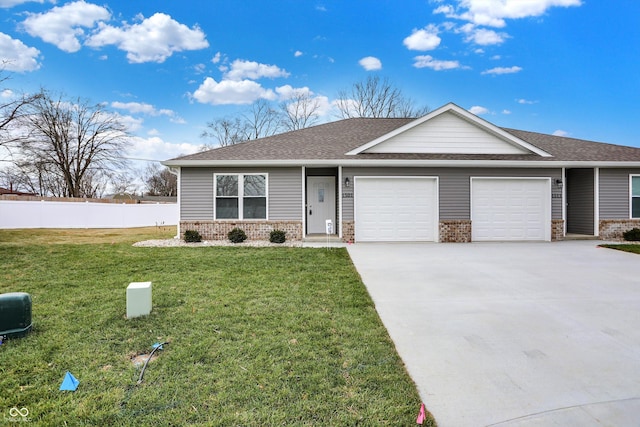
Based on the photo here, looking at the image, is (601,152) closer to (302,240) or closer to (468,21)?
(468,21)

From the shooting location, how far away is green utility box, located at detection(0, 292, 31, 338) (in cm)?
357

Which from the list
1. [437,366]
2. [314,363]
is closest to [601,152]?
[437,366]

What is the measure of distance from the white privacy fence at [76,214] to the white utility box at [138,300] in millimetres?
18240

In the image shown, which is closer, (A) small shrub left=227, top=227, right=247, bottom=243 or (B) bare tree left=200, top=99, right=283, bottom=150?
(A) small shrub left=227, top=227, right=247, bottom=243

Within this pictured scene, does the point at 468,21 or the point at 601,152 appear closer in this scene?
the point at 601,152

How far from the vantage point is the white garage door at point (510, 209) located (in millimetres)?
11750

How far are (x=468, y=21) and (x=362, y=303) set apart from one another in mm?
16186

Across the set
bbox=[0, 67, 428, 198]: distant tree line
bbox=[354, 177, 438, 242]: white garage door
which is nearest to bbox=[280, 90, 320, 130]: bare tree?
bbox=[0, 67, 428, 198]: distant tree line

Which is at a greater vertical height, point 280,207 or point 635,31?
point 635,31

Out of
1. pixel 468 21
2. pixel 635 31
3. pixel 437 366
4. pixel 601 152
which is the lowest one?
pixel 437 366

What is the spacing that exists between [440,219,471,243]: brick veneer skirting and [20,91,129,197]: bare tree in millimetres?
31783

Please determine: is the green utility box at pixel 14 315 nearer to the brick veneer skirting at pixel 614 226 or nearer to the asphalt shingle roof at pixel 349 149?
the asphalt shingle roof at pixel 349 149

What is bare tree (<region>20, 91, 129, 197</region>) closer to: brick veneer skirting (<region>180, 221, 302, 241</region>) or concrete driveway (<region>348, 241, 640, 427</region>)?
brick veneer skirting (<region>180, 221, 302, 241</region>)

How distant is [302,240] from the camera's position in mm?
11625
